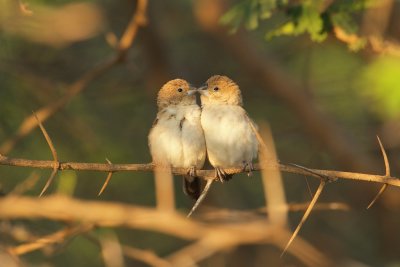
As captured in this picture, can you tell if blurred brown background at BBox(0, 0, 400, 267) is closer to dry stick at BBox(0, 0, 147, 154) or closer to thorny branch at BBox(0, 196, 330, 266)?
dry stick at BBox(0, 0, 147, 154)

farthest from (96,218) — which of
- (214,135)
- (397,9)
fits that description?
(397,9)

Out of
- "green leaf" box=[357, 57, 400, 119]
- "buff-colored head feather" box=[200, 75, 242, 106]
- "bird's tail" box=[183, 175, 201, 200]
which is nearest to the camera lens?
"green leaf" box=[357, 57, 400, 119]

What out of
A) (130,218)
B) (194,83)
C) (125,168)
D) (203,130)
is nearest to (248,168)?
(130,218)

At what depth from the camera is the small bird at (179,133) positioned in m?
7.54

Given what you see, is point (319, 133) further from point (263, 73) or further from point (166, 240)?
point (166, 240)

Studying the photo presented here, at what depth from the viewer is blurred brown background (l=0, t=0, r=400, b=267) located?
32.5ft

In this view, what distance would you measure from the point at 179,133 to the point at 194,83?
3.42 m

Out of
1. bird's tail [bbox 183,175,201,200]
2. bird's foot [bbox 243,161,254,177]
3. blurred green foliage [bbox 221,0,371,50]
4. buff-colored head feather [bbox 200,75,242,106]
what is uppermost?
blurred green foliage [bbox 221,0,371,50]

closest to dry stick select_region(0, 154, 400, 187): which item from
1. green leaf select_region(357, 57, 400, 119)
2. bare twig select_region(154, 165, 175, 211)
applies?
bare twig select_region(154, 165, 175, 211)

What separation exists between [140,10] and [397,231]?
16.1 ft

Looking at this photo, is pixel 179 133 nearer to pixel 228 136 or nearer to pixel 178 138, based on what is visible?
pixel 178 138

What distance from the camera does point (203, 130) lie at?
7.59m

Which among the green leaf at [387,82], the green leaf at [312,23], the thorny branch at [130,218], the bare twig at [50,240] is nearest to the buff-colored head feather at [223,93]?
the green leaf at [312,23]

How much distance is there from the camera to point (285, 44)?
1140 cm
